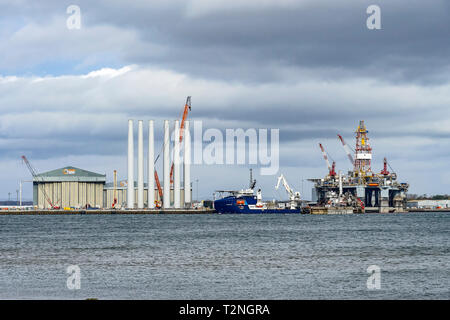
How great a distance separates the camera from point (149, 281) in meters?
47.0

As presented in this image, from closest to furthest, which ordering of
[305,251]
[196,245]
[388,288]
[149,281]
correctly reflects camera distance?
[388,288], [149,281], [305,251], [196,245]
